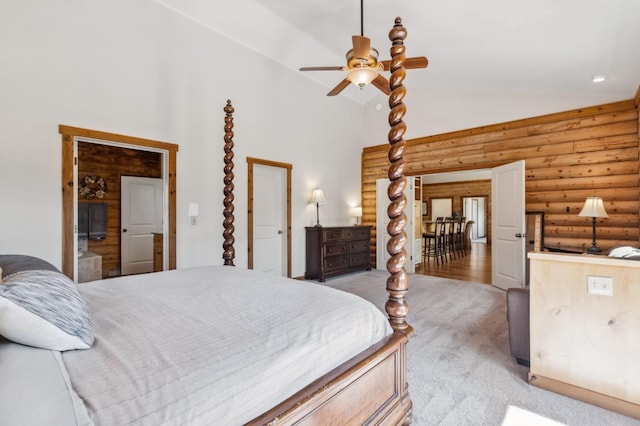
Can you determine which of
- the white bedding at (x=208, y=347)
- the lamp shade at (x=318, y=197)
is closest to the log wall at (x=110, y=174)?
the lamp shade at (x=318, y=197)

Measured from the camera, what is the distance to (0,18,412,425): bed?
0.73 m

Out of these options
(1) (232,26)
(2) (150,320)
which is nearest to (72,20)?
(1) (232,26)

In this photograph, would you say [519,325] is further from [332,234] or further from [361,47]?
[332,234]

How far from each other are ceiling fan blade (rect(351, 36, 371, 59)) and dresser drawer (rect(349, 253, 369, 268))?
12.5ft

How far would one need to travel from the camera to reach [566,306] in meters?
1.98

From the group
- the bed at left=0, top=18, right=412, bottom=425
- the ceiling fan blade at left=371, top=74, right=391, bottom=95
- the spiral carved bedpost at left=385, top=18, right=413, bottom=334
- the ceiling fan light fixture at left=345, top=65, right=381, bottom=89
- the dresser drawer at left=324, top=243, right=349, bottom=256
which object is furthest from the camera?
the dresser drawer at left=324, top=243, right=349, bottom=256

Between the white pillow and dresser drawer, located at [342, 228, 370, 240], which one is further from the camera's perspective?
dresser drawer, located at [342, 228, 370, 240]

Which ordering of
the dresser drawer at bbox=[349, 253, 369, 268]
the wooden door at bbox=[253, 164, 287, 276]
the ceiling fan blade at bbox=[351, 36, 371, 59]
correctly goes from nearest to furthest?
1. the ceiling fan blade at bbox=[351, 36, 371, 59]
2. the wooden door at bbox=[253, 164, 287, 276]
3. the dresser drawer at bbox=[349, 253, 369, 268]

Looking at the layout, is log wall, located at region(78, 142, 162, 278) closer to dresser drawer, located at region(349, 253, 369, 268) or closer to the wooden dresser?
the wooden dresser

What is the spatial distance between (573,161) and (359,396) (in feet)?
16.2

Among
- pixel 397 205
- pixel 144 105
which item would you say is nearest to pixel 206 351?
pixel 397 205

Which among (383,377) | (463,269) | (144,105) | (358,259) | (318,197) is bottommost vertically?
(463,269)

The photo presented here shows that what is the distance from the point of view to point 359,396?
49.8 inches

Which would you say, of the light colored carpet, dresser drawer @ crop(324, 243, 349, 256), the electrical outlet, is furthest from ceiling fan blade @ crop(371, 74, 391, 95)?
dresser drawer @ crop(324, 243, 349, 256)
